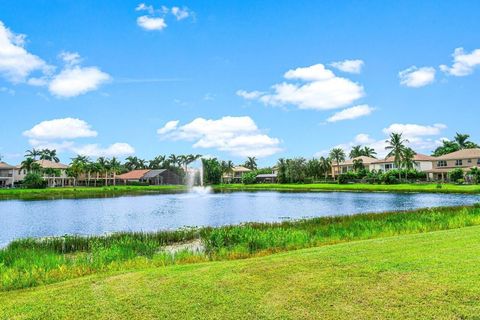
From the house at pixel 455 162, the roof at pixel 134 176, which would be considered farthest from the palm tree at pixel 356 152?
the roof at pixel 134 176

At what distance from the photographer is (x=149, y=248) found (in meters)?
16.3

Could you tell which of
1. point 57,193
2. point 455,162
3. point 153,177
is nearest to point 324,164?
point 455,162

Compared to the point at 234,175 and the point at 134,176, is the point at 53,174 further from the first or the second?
the point at 234,175

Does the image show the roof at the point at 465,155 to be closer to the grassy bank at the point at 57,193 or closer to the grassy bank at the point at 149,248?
the grassy bank at the point at 57,193

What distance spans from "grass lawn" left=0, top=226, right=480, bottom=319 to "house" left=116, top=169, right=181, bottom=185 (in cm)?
12002

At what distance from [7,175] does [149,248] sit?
115 metres

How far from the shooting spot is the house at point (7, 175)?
112438 mm

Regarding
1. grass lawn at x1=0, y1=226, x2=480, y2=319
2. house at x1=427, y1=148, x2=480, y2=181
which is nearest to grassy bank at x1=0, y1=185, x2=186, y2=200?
grass lawn at x1=0, y1=226, x2=480, y2=319

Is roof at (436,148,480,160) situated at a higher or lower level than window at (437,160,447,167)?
higher

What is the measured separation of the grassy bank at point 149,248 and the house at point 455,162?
78791 millimetres

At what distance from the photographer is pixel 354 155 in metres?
154

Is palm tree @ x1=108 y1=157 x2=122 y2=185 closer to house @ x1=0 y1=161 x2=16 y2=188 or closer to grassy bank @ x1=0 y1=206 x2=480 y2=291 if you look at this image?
house @ x1=0 y1=161 x2=16 y2=188

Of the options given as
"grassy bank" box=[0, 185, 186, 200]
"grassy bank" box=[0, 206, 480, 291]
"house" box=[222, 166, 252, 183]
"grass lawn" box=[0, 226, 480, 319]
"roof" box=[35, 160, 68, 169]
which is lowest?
"grassy bank" box=[0, 206, 480, 291]

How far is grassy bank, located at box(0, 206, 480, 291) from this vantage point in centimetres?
1127
